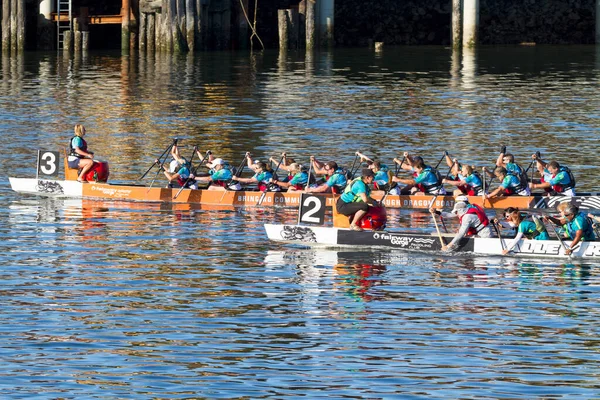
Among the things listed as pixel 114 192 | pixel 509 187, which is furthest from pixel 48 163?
pixel 509 187

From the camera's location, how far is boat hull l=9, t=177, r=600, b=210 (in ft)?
123

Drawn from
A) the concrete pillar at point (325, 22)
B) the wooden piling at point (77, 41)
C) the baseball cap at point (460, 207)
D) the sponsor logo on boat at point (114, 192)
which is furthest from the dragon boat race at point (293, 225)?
the concrete pillar at point (325, 22)

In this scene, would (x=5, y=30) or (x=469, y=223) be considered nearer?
(x=469, y=223)

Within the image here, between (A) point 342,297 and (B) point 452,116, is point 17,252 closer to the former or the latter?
(A) point 342,297

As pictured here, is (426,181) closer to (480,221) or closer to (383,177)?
(383,177)

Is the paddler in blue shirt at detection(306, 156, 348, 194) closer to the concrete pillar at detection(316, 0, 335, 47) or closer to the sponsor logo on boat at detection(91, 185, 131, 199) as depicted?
the sponsor logo on boat at detection(91, 185, 131, 199)

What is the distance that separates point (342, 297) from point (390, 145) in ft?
69.4

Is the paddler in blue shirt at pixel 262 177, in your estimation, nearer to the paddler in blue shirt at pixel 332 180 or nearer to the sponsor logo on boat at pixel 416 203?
the paddler in blue shirt at pixel 332 180

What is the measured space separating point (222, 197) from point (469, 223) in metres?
9.51

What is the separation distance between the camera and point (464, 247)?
3130 centimetres

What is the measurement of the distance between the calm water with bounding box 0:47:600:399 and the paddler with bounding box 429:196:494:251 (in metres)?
0.63

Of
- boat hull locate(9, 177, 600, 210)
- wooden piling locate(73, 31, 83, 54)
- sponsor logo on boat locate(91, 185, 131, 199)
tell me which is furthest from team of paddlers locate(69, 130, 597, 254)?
wooden piling locate(73, 31, 83, 54)

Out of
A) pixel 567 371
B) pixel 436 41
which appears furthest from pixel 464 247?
pixel 436 41

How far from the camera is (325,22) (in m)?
79.1
